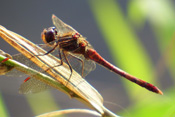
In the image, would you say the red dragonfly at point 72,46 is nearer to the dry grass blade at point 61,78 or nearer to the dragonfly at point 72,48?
the dragonfly at point 72,48

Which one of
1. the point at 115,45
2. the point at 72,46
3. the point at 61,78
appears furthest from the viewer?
the point at 115,45

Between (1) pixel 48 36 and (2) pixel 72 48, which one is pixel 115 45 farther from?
(1) pixel 48 36

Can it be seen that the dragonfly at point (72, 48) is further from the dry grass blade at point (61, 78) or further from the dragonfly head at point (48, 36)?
the dry grass blade at point (61, 78)

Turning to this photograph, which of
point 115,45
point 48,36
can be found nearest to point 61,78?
point 48,36

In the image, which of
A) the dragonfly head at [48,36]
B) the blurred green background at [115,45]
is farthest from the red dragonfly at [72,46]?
the blurred green background at [115,45]

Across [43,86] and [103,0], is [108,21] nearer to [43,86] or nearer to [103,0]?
[103,0]

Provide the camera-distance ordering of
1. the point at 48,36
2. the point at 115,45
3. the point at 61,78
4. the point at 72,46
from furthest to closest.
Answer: the point at 115,45, the point at 72,46, the point at 48,36, the point at 61,78

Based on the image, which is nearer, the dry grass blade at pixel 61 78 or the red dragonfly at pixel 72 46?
the dry grass blade at pixel 61 78
